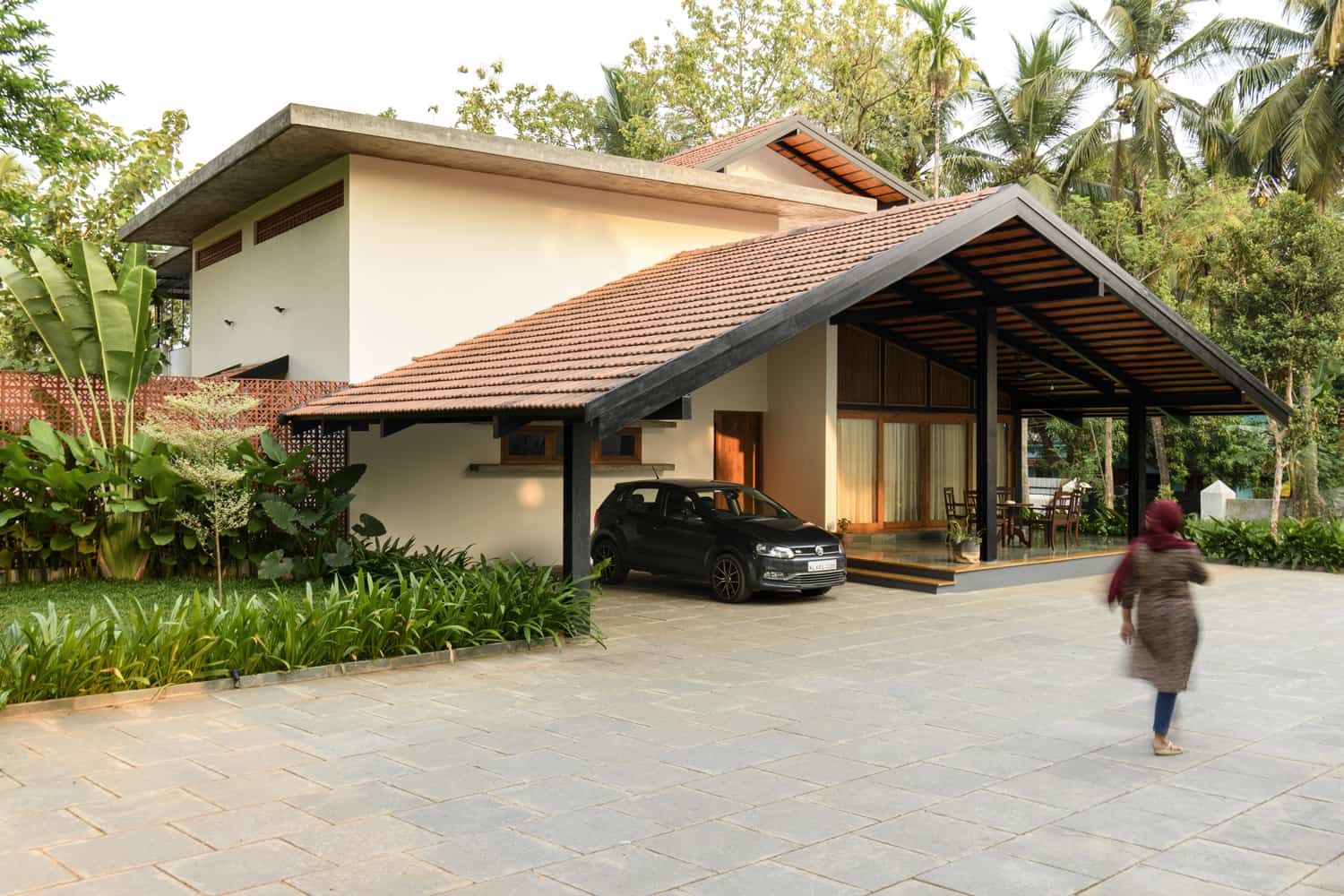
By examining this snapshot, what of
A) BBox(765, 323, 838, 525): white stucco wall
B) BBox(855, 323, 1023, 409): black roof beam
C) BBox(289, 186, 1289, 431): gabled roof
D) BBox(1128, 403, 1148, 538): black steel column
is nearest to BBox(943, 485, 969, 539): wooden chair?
BBox(765, 323, 838, 525): white stucco wall

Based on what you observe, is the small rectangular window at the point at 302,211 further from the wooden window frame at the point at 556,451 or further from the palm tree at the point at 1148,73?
the palm tree at the point at 1148,73

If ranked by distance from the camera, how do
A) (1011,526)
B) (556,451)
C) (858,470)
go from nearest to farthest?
1. (556,451)
2. (1011,526)
3. (858,470)

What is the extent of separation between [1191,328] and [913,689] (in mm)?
10048

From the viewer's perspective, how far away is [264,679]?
28.9 feet

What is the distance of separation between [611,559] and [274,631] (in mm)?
6503

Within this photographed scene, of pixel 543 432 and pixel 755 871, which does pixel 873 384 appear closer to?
pixel 543 432

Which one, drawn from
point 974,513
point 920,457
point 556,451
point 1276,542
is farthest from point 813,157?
point 1276,542

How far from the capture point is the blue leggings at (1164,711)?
689 centimetres

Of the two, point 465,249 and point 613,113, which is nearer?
point 465,249

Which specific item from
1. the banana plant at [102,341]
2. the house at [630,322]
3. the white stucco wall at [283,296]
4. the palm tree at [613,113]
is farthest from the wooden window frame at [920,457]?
the palm tree at [613,113]

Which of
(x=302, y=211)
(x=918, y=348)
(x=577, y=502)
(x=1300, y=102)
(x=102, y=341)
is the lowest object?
(x=577, y=502)

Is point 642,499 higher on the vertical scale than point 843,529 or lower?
higher

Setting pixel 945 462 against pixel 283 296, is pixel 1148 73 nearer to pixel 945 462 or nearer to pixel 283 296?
pixel 945 462

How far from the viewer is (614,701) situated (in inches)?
327
